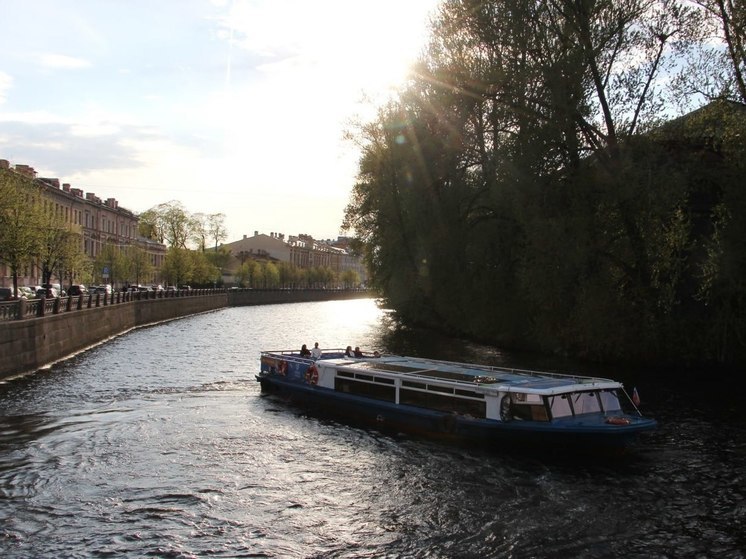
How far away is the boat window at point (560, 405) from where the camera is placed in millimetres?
17973

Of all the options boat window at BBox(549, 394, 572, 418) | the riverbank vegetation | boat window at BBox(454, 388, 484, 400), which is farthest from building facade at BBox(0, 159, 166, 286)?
boat window at BBox(549, 394, 572, 418)

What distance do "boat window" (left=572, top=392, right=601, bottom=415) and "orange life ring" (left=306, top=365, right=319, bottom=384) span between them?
948 cm

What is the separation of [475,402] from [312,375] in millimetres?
7634

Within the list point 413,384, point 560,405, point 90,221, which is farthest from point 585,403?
point 90,221

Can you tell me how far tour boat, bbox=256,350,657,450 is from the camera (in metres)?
17.5

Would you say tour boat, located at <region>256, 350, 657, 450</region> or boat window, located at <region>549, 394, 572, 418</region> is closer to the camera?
tour boat, located at <region>256, 350, 657, 450</region>

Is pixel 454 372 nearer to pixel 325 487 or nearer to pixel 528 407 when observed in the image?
pixel 528 407

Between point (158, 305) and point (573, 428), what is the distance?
5663 centimetres

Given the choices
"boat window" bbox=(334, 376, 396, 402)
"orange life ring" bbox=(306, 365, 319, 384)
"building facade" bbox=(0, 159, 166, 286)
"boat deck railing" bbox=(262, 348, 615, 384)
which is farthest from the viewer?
"building facade" bbox=(0, 159, 166, 286)

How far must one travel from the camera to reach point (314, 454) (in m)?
18.3

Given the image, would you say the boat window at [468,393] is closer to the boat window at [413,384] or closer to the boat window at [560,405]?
the boat window at [413,384]

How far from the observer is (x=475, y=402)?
19.1 meters

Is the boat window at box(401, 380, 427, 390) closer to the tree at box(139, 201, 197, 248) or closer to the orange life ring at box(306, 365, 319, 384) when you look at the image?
the orange life ring at box(306, 365, 319, 384)

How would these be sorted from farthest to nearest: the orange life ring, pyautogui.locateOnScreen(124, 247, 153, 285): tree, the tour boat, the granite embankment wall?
pyautogui.locateOnScreen(124, 247, 153, 285): tree < the granite embankment wall < the orange life ring < the tour boat
